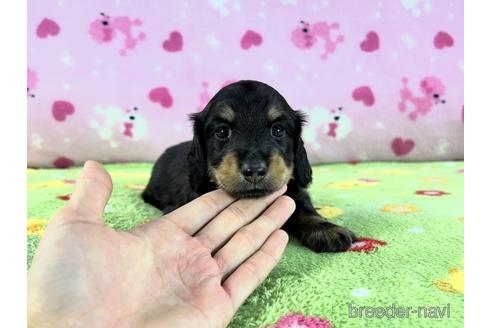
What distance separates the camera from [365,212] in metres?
2.36

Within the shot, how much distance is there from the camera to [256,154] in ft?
5.84

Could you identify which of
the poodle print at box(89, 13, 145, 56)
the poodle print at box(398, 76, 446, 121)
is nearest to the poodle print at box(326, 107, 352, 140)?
the poodle print at box(398, 76, 446, 121)

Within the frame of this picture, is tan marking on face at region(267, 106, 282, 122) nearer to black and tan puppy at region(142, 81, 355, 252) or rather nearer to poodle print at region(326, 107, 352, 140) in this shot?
black and tan puppy at region(142, 81, 355, 252)

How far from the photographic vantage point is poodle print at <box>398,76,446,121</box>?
13.1ft

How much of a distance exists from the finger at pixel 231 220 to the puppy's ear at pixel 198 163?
0.35 metres

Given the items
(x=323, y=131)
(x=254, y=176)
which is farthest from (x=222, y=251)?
(x=323, y=131)

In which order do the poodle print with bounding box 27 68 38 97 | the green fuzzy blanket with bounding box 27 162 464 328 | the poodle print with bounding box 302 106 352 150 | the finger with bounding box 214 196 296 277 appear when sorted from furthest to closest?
the poodle print with bounding box 302 106 352 150 < the poodle print with bounding box 27 68 38 97 < the finger with bounding box 214 196 296 277 < the green fuzzy blanket with bounding box 27 162 464 328

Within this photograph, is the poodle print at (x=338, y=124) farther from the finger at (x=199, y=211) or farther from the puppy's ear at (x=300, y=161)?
the finger at (x=199, y=211)

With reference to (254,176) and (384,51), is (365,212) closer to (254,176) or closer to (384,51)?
(254,176)

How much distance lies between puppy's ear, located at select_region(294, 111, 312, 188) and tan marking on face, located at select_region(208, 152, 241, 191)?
44 cm

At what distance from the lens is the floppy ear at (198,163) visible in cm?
213

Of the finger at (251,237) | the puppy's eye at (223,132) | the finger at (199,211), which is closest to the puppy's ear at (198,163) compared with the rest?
the puppy's eye at (223,132)

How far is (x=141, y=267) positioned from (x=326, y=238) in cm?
76

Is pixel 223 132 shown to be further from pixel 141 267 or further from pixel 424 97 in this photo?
pixel 424 97
